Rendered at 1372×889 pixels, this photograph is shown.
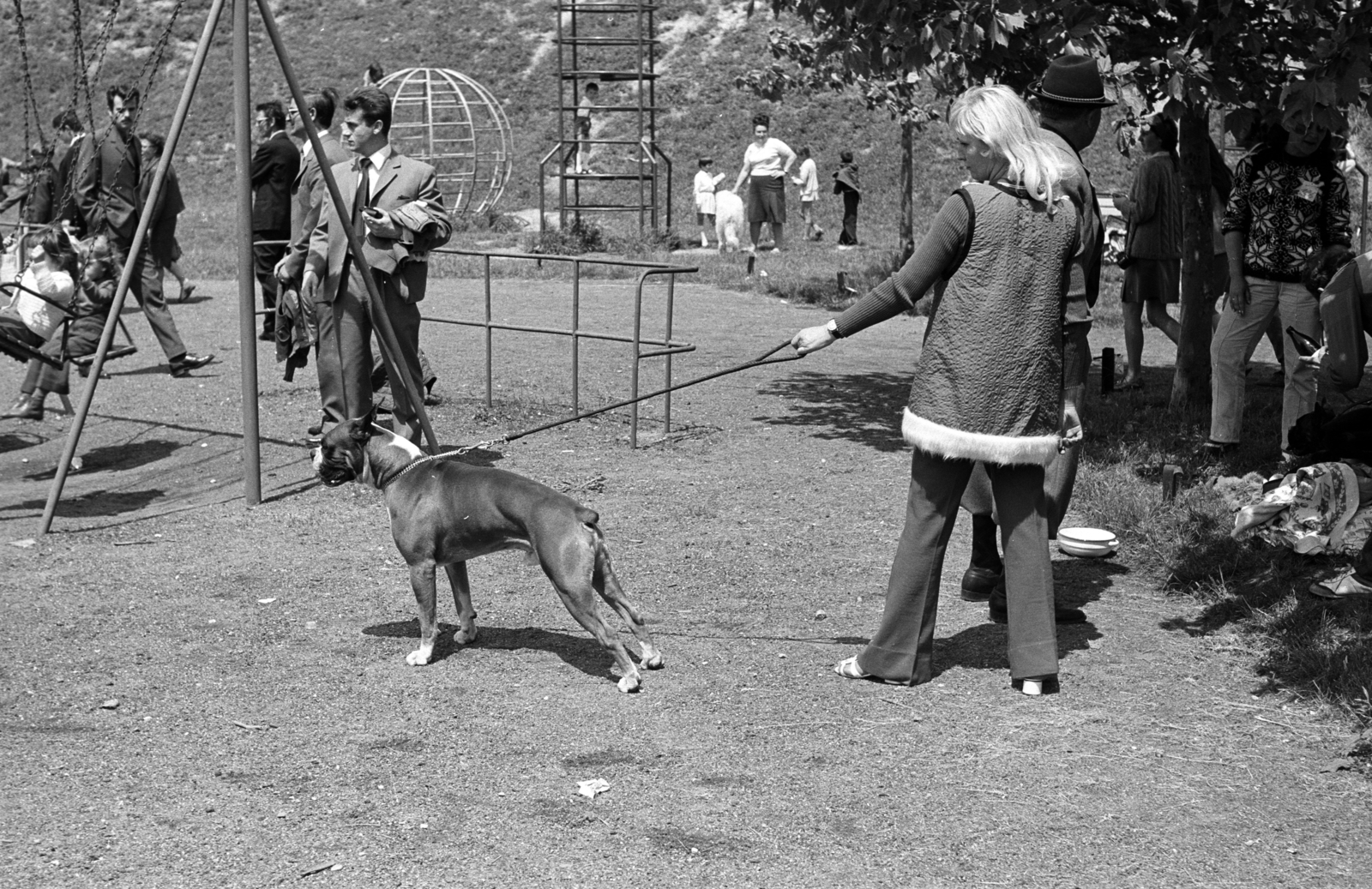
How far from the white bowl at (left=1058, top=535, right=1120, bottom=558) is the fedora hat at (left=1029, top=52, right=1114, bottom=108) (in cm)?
222

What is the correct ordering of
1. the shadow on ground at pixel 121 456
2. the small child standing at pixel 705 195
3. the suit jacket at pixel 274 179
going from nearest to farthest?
the shadow on ground at pixel 121 456 → the suit jacket at pixel 274 179 → the small child standing at pixel 705 195

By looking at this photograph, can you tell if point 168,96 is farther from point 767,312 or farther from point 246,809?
point 246,809

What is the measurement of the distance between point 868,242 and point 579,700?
19601 mm

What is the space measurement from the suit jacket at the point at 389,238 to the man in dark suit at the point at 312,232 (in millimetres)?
130

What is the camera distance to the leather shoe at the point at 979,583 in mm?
6191

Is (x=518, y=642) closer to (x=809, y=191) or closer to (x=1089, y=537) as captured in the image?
(x=1089, y=537)

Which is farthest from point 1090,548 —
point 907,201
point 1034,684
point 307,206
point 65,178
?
point 907,201

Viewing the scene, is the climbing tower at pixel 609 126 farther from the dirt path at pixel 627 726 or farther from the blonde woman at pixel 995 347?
the blonde woman at pixel 995 347

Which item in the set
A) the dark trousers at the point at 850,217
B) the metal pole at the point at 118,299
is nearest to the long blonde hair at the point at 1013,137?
the metal pole at the point at 118,299

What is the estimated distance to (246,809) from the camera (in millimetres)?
4227

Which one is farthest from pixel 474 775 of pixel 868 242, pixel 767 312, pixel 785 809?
pixel 868 242

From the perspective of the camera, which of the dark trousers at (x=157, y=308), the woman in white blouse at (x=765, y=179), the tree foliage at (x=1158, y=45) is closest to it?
the tree foliage at (x=1158, y=45)

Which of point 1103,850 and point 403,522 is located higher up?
point 403,522

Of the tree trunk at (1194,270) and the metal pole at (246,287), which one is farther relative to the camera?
the tree trunk at (1194,270)
